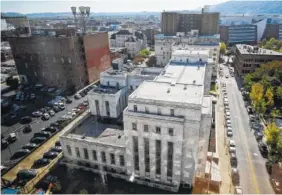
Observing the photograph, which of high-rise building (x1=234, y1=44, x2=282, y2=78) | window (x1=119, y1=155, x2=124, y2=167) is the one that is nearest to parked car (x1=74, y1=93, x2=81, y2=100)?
window (x1=119, y1=155, x2=124, y2=167)

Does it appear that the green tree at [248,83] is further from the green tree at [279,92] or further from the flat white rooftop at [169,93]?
the flat white rooftop at [169,93]

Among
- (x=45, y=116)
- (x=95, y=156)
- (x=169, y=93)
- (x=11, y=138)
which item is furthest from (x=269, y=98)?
(x=11, y=138)

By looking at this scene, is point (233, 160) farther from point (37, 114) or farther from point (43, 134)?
point (37, 114)

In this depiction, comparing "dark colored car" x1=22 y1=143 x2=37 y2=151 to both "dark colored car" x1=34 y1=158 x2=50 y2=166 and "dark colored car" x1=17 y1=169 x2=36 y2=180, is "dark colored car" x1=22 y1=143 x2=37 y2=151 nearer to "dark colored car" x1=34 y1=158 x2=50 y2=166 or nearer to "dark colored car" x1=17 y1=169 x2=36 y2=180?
"dark colored car" x1=34 y1=158 x2=50 y2=166

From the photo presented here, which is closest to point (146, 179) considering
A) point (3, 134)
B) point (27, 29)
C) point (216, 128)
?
point (216, 128)

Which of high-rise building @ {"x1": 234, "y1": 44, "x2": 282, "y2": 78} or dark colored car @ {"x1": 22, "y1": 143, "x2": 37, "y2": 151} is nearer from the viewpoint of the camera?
dark colored car @ {"x1": 22, "y1": 143, "x2": 37, "y2": 151}

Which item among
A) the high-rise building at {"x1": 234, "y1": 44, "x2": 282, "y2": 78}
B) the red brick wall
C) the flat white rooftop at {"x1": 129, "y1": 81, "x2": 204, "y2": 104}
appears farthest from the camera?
the high-rise building at {"x1": 234, "y1": 44, "x2": 282, "y2": 78}
